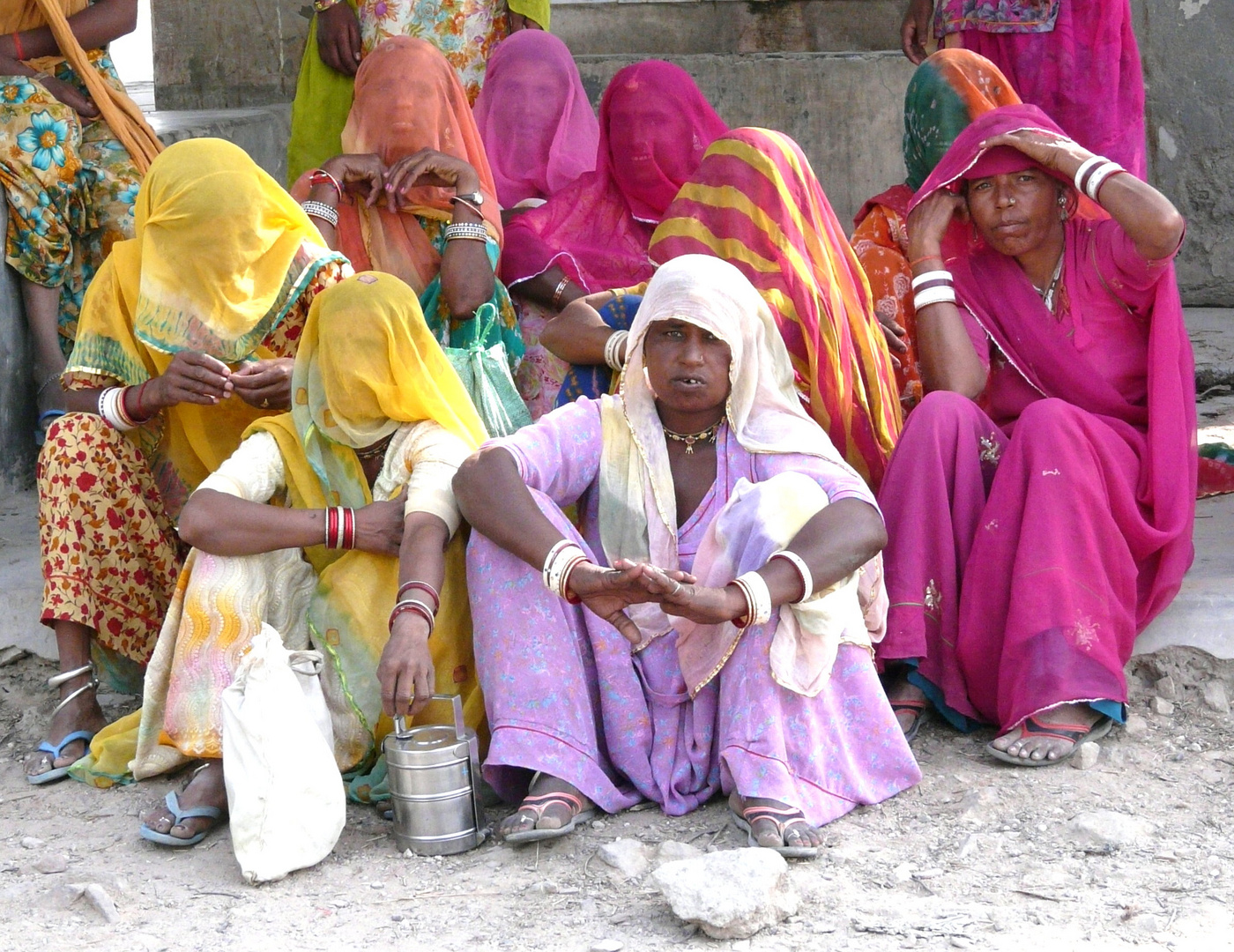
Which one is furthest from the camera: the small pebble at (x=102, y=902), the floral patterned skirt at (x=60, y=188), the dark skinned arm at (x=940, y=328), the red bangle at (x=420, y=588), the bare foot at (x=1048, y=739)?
the floral patterned skirt at (x=60, y=188)

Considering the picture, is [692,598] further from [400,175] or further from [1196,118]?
[1196,118]

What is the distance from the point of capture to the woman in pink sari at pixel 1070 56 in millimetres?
5379

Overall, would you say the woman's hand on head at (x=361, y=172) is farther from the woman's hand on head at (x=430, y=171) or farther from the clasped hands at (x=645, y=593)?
the clasped hands at (x=645, y=593)

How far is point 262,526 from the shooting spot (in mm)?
3303

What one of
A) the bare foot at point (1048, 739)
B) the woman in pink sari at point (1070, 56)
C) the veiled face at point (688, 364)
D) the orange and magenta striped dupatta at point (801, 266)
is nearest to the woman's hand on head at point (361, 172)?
the orange and magenta striped dupatta at point (801, 266)

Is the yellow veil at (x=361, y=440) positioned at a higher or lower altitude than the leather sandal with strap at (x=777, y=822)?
higher

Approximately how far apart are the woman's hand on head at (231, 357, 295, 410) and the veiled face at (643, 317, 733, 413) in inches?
34.8

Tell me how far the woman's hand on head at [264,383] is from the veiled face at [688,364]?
88 centimetres

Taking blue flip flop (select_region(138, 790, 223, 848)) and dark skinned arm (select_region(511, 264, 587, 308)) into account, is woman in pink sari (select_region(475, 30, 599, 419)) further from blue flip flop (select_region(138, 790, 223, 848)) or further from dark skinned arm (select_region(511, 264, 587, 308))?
blue flip flop (select_region(138, 790, 223, 848))

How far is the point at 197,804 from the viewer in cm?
318

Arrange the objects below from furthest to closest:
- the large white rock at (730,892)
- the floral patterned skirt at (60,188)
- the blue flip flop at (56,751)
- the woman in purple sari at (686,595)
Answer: the floral patterned skirt at (60,188), the blue flip flop at (56,751), the woman in purple sari at (686,595), the large white rock at (730,892)

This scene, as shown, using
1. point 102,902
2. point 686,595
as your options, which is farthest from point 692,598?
point 102,902

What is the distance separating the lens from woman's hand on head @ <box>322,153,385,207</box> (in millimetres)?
4465

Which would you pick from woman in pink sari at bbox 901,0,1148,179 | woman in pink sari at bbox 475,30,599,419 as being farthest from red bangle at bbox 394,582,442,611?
woman in pink sari at bbox 901,0,1148,179
